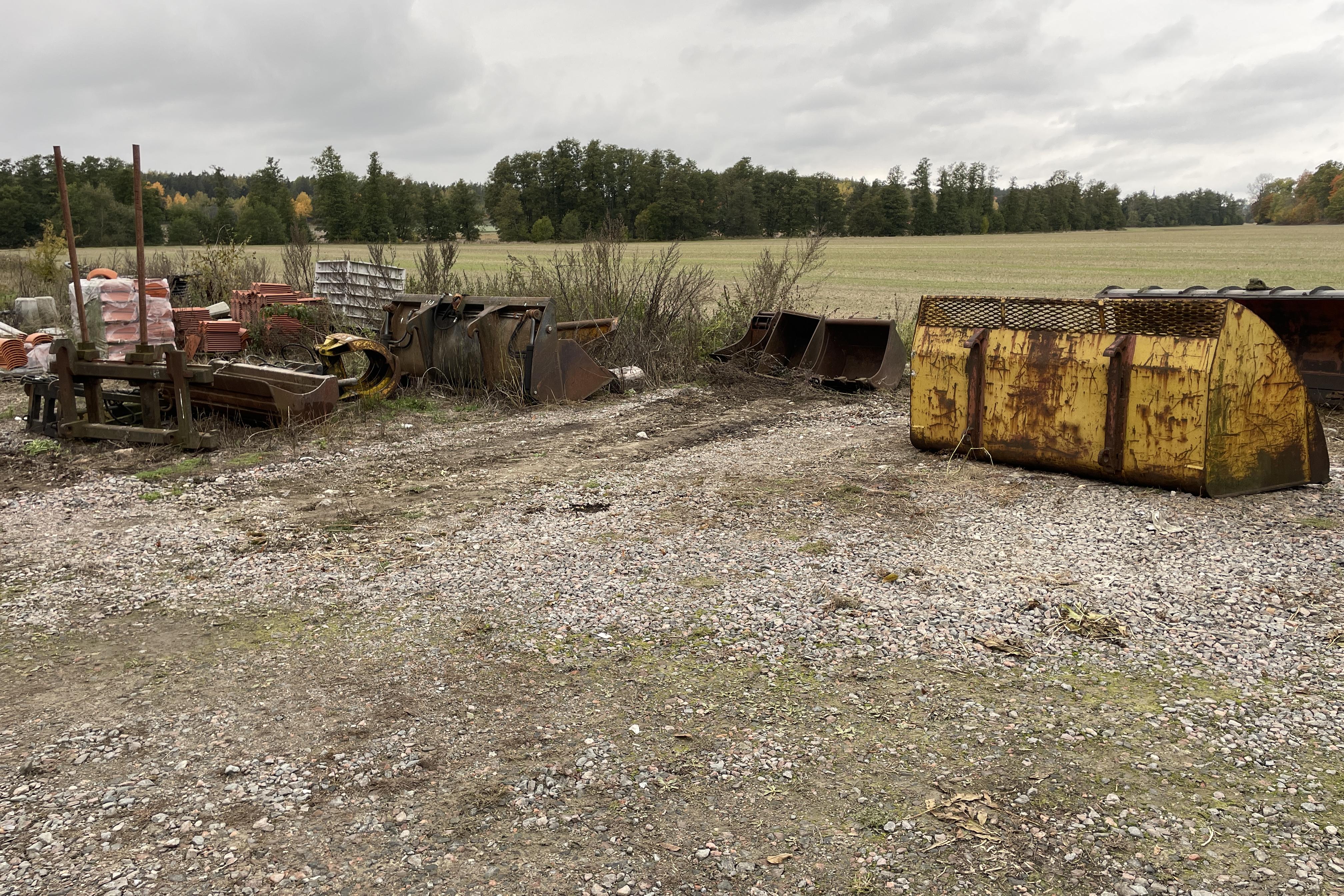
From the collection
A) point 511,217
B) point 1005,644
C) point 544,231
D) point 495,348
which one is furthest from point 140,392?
point 511,217

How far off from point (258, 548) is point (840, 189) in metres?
90.6

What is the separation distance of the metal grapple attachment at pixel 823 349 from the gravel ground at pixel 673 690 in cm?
461

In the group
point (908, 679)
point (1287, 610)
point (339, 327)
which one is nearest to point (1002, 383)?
point (1287, 610)

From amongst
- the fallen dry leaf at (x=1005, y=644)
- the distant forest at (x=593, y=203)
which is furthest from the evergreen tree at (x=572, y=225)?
the fallen dry leaf at (x=1005, y=644)

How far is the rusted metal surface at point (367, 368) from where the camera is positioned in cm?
1006

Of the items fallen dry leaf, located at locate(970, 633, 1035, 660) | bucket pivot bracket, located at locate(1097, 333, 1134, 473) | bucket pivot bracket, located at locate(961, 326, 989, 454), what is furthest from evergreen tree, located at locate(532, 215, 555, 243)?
fallen dry leaf, located at locate(970, 633, 1035, 660)

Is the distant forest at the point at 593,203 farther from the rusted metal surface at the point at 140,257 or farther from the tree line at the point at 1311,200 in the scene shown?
the rusted metal surface at the point at 140,257

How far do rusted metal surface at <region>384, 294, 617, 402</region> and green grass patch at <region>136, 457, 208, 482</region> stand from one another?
3221mm

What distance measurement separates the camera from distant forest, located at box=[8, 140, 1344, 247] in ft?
211

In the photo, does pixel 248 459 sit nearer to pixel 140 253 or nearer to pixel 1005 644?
pixel 140 253

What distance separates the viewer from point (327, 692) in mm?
3781

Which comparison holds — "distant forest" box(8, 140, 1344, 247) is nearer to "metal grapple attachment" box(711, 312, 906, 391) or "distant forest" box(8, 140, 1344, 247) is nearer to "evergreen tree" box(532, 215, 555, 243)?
"evergreen tree" box(532, 215, 555, 243)

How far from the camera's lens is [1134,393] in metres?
6.18

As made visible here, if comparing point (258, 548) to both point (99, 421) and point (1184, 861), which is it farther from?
point (1184, 861)
